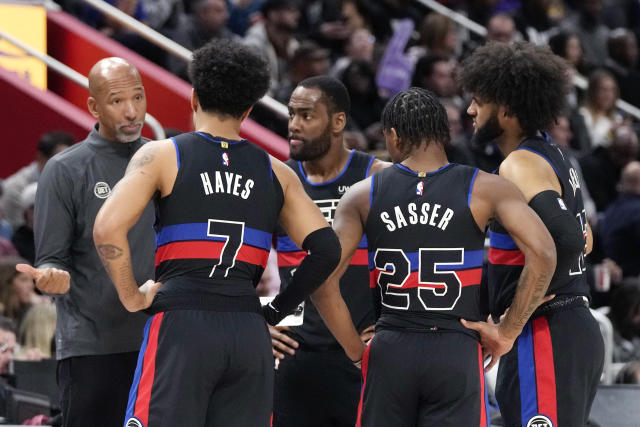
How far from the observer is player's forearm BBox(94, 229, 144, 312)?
13.3ft

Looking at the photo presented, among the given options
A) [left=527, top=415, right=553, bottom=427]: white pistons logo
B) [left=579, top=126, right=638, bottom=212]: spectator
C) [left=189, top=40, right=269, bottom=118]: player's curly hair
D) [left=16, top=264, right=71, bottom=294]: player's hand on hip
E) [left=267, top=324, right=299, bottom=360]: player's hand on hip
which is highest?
[left=579, top=126, right=638, bottom=212]: spectator

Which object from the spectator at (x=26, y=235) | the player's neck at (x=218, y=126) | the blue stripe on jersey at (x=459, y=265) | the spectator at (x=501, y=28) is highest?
the spectator at (x=501, y=28)

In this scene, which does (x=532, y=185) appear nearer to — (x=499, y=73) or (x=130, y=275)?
(x=499, y=73)

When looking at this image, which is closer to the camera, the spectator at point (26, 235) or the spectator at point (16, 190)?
the spectator at point (26, 235)

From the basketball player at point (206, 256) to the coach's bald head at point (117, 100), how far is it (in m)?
0.75

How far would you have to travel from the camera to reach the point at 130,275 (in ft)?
13.7

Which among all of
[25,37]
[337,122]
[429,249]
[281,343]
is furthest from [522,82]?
[25,37]

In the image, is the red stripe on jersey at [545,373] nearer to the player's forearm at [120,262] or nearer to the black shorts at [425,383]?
the black shorts at [425,383]

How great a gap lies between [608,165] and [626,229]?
1431mm

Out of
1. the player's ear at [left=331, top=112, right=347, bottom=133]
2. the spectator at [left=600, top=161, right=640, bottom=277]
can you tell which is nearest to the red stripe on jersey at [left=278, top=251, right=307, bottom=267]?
the player's ear at [left=331, top=112, right=347, bottom=133]

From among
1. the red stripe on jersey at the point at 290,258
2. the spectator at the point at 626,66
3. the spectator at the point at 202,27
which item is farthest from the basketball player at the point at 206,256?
the spectator at the point at 626,66

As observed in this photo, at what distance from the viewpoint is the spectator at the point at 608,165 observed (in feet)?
34.1

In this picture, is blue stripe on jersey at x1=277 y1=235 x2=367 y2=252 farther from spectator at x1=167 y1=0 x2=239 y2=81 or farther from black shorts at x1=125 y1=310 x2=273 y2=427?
spectator at x1=167 y1=0 x2=239 y2=81

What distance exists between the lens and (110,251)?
409 cm
